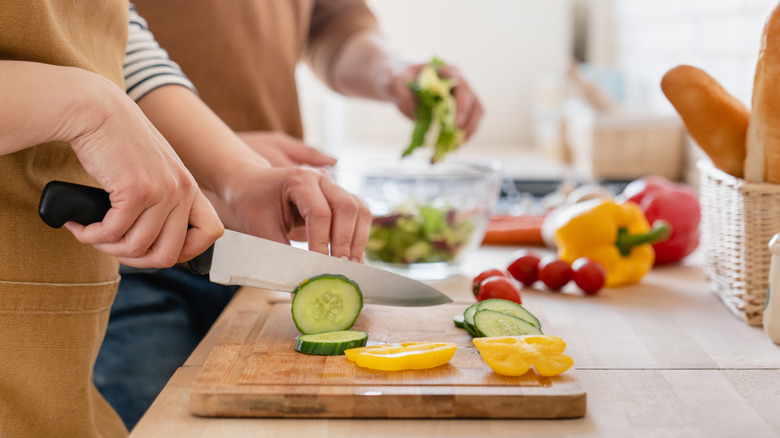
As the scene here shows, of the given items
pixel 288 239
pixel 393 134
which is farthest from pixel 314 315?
pixel 393 134

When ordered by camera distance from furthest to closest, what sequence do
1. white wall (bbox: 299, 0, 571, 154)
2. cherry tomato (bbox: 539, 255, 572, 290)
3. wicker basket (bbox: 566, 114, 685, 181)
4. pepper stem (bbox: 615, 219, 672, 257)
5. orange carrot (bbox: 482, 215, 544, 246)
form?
white wall (bbox: 299, 0, 571, 154) → wicker basket (bbox: 566, 114, 685, 181) → orange carrot (bbox: 482, 215, 544, 246) → pepper stem (bbox: 615, 219, 672, 257) → cherry tomato (bbox: 539, 255, 572, 290)

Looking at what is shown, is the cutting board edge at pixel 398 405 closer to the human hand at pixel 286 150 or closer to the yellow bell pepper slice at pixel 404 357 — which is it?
the yellow bell pepper slice at pixel 404 357

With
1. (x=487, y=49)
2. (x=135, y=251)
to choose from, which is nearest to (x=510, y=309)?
(x=135, y=251)

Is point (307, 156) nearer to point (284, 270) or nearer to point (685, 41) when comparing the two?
point (284, 270)

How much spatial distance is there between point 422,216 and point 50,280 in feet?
2.34

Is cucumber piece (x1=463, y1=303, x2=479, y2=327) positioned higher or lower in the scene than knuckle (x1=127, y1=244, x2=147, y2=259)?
lower

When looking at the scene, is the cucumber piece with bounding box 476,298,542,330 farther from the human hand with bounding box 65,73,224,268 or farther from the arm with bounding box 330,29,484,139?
A: the arm with bounding box 330,29,484,139

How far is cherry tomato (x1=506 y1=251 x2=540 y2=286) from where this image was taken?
1.44 m

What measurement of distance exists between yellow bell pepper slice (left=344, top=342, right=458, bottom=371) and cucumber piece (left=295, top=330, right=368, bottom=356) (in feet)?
0.08

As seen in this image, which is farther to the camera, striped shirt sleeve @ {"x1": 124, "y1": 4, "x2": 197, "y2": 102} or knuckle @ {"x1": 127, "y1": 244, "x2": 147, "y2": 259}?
striped shirt sleeve @ {"x1": 124, "y1": 4, "x2": 197, "y2": 102}

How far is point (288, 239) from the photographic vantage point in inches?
46.3

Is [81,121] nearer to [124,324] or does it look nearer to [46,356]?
[46,356]

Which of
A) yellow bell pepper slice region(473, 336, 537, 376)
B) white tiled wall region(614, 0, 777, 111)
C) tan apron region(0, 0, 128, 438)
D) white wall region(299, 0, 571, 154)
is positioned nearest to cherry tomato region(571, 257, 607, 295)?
yellow bell pepper slice region(473, 336, 537, 376)

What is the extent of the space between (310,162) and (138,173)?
66 cm
